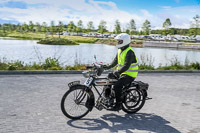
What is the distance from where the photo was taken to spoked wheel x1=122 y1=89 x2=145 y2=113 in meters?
5.88

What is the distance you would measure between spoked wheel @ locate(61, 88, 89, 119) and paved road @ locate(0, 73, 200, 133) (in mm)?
157

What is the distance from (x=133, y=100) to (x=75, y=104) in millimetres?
1463

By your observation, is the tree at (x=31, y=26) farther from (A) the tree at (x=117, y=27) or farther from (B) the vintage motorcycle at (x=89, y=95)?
(B) the vintage motorcycle at (x=89, y=95)

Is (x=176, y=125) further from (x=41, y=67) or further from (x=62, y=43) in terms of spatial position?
(x=62, y=43)

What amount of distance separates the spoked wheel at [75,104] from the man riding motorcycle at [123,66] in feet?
2.26

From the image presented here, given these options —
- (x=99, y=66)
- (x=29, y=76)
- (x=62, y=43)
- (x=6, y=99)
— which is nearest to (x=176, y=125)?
(x=99, y=66)

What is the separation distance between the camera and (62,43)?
62500mm

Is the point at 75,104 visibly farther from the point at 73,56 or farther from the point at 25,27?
the point at 25,27

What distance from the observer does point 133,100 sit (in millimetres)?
5949

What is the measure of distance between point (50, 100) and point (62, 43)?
186ft

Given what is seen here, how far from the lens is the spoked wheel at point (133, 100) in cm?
588

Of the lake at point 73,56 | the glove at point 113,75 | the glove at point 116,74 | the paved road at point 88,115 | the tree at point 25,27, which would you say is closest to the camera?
the paved road at point 88,115

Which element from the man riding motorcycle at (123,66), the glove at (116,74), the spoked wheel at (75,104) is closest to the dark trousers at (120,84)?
the man riding motorcycle at (123,66)

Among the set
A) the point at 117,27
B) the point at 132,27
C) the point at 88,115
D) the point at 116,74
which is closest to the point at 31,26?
the point at 117,27
